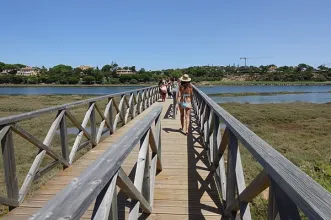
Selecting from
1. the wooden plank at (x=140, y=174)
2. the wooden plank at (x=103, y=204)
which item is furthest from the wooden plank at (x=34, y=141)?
the wooden plank at (x=103, y=204)

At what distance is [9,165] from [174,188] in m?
1.92

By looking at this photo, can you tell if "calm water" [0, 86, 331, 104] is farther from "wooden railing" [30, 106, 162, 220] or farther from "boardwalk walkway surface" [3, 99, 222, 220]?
"wooden railing" [30, 106, 162, 220]

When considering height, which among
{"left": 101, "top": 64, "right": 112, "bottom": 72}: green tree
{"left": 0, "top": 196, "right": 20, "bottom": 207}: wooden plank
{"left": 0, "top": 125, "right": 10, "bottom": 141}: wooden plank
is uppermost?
{"left": 101, "top": 64, "right": 112, "bottom": 72}: green tree

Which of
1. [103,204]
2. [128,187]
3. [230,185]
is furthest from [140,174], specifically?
[103,204]

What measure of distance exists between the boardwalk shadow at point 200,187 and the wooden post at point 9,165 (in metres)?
1.88

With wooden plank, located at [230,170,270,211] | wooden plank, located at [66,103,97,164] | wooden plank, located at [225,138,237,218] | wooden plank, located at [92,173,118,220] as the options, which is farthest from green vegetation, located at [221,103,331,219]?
wooden plank, located at [92,173,118,220]

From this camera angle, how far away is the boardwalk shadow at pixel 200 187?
3191 mm

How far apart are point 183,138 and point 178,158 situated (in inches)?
66.5

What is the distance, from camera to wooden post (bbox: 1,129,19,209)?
3125mm

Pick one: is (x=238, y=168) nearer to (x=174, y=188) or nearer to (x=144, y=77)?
(x=174, y=188)

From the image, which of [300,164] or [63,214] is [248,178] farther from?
[63,214]

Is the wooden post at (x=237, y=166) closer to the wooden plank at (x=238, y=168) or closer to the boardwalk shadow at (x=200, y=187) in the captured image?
the wooden plank at (x=238, y=168)

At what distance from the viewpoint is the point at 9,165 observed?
3189 millimetres

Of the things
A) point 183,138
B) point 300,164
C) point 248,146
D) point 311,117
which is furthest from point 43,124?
point 311,117
